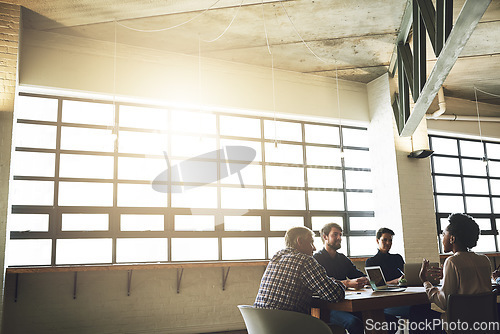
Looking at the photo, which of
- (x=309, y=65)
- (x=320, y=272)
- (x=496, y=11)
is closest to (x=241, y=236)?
(x=309, y=65)

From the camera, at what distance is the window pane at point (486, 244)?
9008 millimetres

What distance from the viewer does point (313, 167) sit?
7820mm

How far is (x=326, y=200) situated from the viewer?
7809 mm

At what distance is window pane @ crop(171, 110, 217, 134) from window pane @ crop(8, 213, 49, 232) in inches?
86.7

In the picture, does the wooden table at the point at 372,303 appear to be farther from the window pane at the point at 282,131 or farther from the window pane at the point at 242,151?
the window pane at the point at 282,131

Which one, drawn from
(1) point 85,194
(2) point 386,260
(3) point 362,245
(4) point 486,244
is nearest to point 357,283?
(2) point 386,260

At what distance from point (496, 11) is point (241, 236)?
179 inches

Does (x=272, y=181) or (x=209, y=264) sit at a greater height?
(x=272, y=181)

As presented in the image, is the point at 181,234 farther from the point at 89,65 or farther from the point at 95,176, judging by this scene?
the point at 89,65

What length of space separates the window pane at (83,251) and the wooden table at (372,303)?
3496 millimetres

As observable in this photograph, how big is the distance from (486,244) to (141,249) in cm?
671

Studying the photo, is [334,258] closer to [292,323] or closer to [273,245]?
[292,323]

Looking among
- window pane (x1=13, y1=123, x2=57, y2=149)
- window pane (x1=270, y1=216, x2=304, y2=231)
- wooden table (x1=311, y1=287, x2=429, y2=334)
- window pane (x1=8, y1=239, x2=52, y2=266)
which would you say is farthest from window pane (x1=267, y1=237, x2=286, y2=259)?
wooden table (x1=311, y1=287, x2=429, y2=334)

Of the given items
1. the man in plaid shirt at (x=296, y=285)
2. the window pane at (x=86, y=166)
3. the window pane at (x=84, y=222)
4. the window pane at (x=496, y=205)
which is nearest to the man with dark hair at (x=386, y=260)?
the man in plaid shirt at (x=296, y=285)
